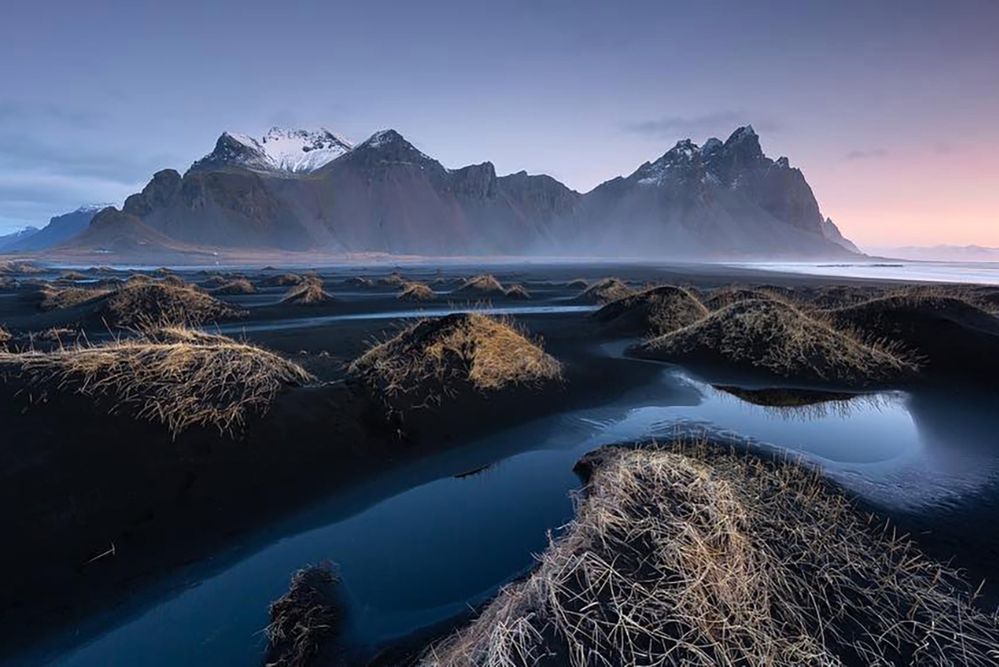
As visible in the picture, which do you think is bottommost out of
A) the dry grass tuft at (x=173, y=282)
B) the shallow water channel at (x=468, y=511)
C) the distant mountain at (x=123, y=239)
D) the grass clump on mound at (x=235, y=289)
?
the shallow water channel at (x=468, y=511)

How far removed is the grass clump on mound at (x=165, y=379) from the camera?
977cm

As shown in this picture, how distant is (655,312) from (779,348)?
29.4 ft

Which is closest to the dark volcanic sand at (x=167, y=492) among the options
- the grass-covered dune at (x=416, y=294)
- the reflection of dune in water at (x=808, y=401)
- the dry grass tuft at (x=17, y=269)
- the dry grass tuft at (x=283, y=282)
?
the reflection of dune in water at (x=808, y=401)

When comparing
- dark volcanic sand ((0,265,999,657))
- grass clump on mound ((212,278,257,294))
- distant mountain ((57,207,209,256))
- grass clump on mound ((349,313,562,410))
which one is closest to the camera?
dark volcanic sand ((0,265,999,657))

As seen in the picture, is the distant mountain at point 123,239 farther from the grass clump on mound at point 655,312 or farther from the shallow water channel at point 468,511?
the shallow water channel at point 468,511

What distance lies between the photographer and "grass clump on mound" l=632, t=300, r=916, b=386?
706 inches

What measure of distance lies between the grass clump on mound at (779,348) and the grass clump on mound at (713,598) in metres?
12.7

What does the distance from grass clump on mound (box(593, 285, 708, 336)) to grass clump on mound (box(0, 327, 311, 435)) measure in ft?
64.1

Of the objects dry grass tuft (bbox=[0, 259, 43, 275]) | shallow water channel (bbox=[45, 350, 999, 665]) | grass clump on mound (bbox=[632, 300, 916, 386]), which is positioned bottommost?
shallow water channel (bbox=[45, 350, 999, 665])

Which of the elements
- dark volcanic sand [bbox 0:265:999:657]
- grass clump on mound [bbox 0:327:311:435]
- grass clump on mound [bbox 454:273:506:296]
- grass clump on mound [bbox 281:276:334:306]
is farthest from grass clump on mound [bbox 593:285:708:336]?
grass clump on mound [bbox 281:276:334:306]

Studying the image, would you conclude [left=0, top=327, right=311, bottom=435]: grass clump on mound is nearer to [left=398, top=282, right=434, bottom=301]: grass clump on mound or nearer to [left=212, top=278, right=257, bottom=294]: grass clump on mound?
[left=398, top=282, right=434, bottom=301]: grass clump on mound

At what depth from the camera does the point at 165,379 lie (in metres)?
10.5

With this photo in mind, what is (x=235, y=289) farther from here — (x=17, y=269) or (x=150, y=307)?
(x=17, y=269)

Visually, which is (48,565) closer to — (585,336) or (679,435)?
(679,435)
